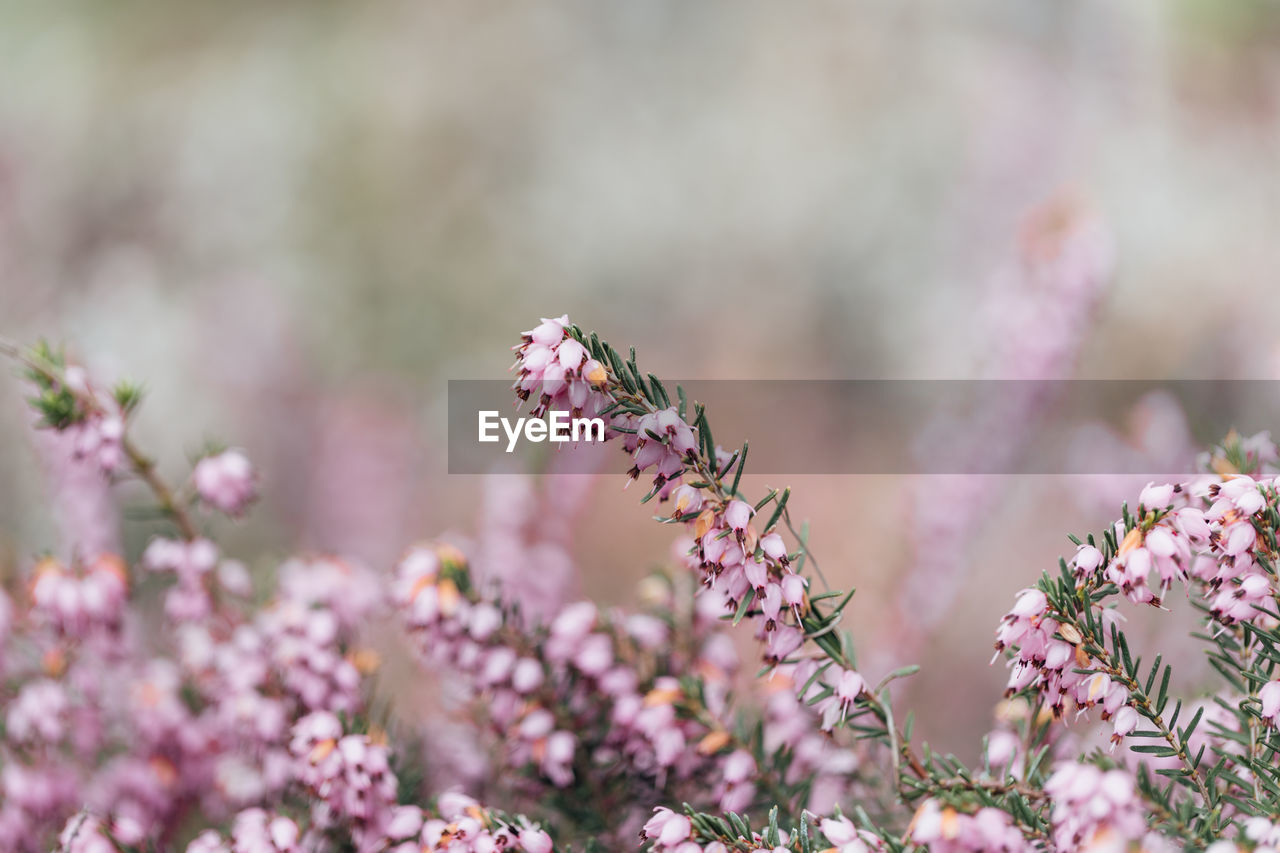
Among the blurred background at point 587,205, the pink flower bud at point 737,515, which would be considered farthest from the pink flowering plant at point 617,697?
the blurred background at point 587,205

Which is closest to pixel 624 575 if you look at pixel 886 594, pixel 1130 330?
pixel 886 594

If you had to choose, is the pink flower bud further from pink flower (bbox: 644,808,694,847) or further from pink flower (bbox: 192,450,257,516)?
pink flower (bbox: 192,450,257,516)

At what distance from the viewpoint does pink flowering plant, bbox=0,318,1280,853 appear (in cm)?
74

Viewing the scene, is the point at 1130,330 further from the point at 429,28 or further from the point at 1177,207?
the point at 429,28

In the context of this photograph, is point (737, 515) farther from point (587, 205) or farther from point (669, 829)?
point (587, 205)

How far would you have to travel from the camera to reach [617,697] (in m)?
1.06

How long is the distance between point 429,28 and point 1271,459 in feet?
15.6

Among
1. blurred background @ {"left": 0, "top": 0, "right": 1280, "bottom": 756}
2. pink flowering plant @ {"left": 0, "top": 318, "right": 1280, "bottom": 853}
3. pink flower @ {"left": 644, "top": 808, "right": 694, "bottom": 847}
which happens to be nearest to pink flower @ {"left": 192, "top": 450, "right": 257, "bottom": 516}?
pink flowering plant @ {"left": 0, "top": 318, "right": 1280, "bottom": 853}

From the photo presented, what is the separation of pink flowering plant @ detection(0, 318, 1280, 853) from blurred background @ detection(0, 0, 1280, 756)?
5.44ft

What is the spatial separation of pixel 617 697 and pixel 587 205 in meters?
3.66

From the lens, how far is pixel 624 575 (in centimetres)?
332

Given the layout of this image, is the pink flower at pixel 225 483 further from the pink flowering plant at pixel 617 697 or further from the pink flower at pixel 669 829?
the pink flower at pixel 669 829

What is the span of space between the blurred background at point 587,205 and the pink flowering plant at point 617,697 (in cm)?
166

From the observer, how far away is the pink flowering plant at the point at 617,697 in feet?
2.43
